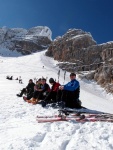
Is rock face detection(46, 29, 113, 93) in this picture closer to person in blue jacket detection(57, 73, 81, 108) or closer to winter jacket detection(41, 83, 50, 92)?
winter jacket detection(41, 83, 50, 92)

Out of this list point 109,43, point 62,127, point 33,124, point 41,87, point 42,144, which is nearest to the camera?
point 42,144

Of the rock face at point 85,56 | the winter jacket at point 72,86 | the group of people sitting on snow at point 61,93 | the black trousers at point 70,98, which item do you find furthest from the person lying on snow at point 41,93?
the rock face at point 85,56

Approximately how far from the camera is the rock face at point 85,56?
8559 cm

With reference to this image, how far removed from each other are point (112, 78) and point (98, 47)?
3252 cm

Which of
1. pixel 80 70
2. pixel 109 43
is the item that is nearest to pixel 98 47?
pixel 109 43

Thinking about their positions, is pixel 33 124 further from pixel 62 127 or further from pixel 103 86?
pixel 103 86

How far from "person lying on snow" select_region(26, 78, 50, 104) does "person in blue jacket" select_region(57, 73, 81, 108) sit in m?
2.23

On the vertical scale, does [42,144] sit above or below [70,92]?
below

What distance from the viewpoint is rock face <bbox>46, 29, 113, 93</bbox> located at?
85594mm

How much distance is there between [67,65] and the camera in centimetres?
10381

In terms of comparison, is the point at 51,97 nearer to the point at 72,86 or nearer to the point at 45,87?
the point at 45,87

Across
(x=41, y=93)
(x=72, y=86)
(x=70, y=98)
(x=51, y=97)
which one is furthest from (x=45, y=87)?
(x=72, y=86)

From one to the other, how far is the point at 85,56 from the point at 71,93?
98554 mm

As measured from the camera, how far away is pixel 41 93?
14.5m
